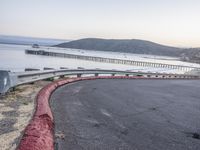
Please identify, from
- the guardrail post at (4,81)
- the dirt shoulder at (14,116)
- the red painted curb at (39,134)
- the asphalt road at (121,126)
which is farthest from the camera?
the guardrail post at (4,81)

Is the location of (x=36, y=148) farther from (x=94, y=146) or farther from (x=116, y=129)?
(x=116, y=129)

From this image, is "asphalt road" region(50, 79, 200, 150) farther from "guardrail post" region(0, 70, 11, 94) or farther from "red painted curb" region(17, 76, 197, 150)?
"guardrail post" region(0, 70, 11, 94)

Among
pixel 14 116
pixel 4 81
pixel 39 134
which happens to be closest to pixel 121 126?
pixel 39 134

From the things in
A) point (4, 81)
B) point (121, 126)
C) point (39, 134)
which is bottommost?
point (121, 126)

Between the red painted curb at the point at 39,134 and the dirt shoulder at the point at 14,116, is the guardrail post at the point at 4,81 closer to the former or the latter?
the dirt shoulder at the point at 14,116

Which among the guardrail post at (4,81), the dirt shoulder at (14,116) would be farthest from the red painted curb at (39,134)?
the guardrail post at (4,81)

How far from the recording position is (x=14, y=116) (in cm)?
610

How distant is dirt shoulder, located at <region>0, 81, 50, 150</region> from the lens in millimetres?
4469

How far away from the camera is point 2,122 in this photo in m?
5.52

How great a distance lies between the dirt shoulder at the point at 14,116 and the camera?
4.47 m

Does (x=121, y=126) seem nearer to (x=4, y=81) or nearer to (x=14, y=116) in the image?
(x=14, y=116)

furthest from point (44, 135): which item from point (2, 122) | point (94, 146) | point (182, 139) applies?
point (182, 139)

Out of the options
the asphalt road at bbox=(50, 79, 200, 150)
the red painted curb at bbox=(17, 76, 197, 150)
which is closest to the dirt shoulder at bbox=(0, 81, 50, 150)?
the red painted curb at bbox=(17, 76, 197, 150)

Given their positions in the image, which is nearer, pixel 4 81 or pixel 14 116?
pixel 14 116
